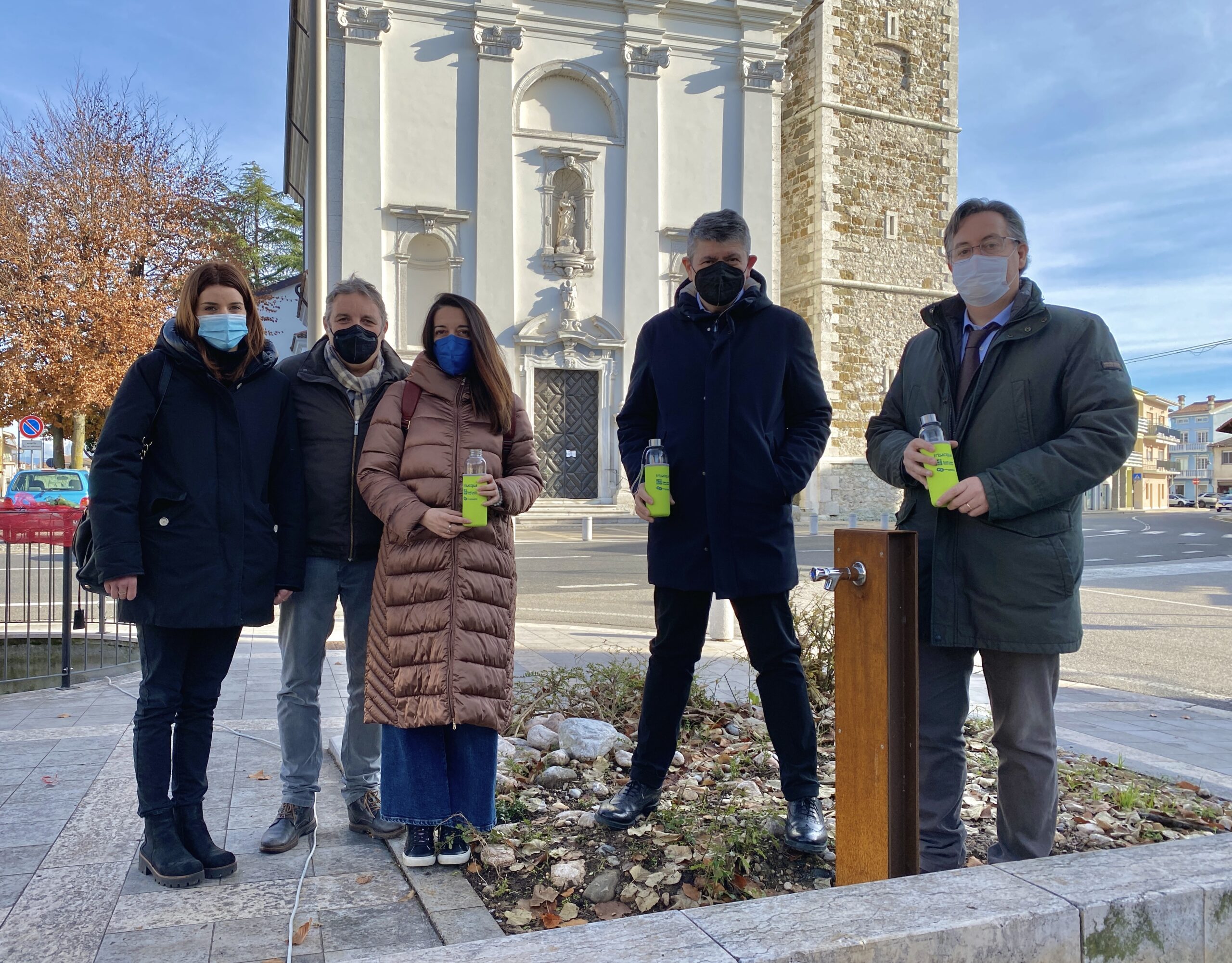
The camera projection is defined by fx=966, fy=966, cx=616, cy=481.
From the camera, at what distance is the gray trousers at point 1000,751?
2713 millimetres

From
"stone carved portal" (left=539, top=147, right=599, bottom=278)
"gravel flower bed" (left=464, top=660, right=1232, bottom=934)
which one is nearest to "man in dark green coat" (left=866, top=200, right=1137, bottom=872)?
"gravel flower bed" (left=464, top=660, right=1232, bottom=934)

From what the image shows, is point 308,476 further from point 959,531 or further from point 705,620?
point 959,531

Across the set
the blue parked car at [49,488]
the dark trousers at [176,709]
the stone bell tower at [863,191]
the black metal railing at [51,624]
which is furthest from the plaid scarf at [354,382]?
the stone bell tower at [863,191]

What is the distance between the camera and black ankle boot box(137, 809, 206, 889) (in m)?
2.94

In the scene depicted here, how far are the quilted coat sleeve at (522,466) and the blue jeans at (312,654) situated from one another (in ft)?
2.02

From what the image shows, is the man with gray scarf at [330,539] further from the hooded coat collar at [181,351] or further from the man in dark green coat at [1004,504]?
the man in dark green coat at [1004,504]

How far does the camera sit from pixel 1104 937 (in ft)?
6.51

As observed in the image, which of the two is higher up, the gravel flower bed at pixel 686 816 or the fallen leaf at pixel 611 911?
the gravel flower bed at pixel 686 816

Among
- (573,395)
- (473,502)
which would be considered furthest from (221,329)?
(573,395)

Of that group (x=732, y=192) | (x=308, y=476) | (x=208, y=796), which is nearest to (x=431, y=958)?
(x=308, y=476)

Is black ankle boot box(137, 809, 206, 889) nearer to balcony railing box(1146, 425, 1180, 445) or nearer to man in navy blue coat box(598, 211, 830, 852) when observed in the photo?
man in navy blue coat box(598, 211, 830, 852)

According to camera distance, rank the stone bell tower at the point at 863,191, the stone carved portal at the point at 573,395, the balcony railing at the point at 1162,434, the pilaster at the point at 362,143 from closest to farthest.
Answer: the pilaster at the point at 362,143 → the stone carved portal at the point at 573,395 → the stone bell tower at the point at 863,191 → the balcony railing at the point at 1162,434

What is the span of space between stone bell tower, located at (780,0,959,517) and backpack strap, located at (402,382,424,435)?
26.1 m

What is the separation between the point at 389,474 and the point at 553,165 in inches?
825
